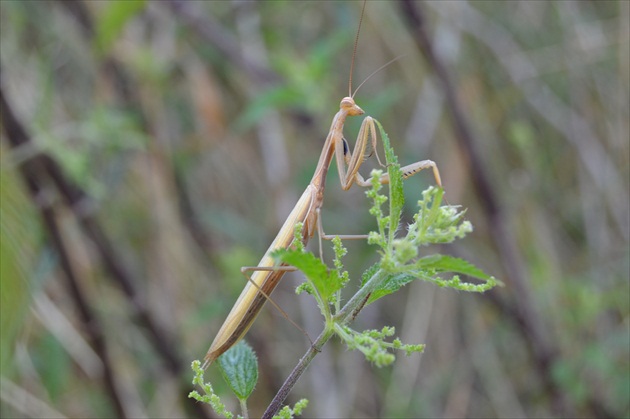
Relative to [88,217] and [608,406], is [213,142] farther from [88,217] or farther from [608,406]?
[608,406]

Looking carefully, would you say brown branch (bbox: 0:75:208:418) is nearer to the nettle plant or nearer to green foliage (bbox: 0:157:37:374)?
the nettle plant

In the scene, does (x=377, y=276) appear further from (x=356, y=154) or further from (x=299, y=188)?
(x=299, y=188)

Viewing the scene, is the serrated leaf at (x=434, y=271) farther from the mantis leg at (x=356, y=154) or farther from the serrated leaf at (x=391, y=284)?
the mantis leg at (x=356, y=154)

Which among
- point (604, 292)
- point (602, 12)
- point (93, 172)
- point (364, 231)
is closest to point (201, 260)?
point (93, 172)

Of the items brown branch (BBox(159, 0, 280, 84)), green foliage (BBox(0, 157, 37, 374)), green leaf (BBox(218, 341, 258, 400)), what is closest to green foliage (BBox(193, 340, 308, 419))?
green leaf (BBox(218, 341, 258, 400))

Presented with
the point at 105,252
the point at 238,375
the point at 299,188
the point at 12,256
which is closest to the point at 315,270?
the point at 238,375

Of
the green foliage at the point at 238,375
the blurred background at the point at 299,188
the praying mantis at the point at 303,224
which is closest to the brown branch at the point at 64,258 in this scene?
the blurred background at the point at 299,188
